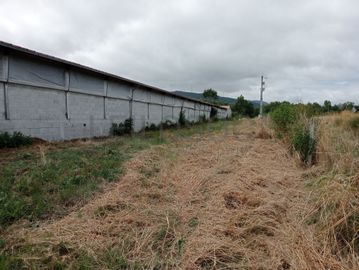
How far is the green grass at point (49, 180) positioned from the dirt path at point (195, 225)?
1.11ft

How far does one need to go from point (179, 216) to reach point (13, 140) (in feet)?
20.4

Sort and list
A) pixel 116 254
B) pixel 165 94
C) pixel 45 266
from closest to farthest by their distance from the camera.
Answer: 1. pixel 45 266
2. pixel 116 254
3. pixel 165 94

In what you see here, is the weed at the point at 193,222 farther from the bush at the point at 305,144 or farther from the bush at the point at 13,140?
the bush at the point at 13,140

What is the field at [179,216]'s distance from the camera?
2.34 meters

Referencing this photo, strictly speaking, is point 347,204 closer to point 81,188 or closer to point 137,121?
point 81,188

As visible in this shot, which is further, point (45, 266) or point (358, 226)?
point (358, 226)

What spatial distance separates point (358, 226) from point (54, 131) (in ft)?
29.0

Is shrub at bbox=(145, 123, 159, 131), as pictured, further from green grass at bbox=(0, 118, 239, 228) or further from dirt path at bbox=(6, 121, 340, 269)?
dirt path at bbox=(6, 121, 340, 269)

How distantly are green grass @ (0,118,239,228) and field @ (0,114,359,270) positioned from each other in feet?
0.05

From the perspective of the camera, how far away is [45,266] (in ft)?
7.34

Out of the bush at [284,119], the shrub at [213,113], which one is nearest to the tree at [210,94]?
the shrub at [213,113]

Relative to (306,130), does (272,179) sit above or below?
below

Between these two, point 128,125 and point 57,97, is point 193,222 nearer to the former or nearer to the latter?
point 57,97

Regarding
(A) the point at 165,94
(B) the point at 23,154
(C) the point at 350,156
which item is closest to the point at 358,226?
(C) the point at 350,156
